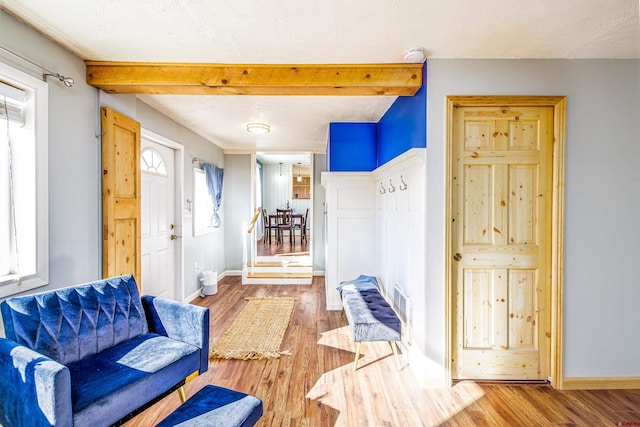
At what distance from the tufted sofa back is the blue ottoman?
771mm

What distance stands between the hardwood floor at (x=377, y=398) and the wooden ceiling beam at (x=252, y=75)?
229cm

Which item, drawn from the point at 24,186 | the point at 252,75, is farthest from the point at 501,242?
the point at 24,186

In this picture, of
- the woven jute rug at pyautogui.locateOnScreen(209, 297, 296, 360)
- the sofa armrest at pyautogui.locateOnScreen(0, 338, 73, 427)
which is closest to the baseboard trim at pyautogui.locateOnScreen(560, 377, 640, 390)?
the woven jute rug at pyautogui.locateOnScreen(209, 297, 296, 360)

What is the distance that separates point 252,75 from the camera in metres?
2.17

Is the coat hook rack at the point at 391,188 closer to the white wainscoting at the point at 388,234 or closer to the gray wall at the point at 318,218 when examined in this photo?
the white wainscoting at the point at 388,234

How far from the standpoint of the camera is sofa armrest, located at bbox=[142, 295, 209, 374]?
1.83 m

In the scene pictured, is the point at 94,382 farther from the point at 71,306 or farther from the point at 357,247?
the point at 357,247

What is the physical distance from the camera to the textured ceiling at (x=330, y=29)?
5.07ft

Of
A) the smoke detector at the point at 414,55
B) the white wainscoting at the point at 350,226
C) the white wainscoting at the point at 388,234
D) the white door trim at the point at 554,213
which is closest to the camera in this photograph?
the smoke detector at the point at 414,55

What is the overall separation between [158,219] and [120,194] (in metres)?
1.09

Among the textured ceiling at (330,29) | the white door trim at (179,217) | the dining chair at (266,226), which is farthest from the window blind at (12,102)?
the dining chair at (266,226)

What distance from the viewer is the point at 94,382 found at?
1.39 meters

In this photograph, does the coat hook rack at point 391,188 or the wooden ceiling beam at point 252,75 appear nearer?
the wooden ceiling beam at point 252,75

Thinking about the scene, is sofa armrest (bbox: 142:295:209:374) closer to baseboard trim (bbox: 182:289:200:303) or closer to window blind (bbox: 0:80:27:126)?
window blind (bbox: 0:80:27:126)
